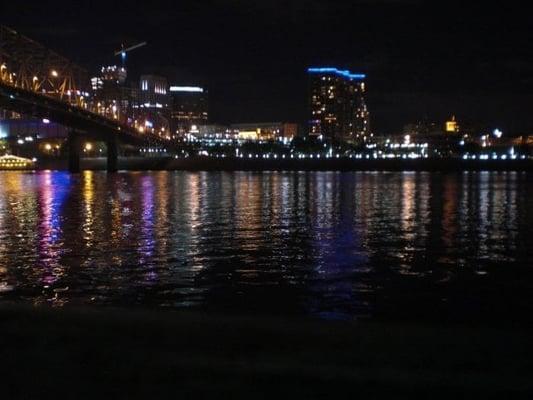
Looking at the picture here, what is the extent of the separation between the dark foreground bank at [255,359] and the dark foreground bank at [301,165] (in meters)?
167

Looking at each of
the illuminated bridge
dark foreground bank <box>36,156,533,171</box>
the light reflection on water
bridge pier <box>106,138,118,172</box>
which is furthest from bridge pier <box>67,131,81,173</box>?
the light reflection on water

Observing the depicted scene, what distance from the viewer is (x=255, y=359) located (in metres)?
6.07

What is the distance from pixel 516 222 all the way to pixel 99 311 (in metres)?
27.0

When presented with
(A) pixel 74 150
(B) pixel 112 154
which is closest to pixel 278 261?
(A) pixel 74 150

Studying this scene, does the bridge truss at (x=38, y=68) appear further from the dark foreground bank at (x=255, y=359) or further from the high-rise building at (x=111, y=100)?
the dark foreground bank at (x=255, y=359)

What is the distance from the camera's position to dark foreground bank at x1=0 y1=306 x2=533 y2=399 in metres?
5.64

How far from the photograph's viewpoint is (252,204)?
43.3 metres

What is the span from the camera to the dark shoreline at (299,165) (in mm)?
175125

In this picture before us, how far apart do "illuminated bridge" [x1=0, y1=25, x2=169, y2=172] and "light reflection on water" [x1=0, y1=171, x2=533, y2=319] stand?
79939mm

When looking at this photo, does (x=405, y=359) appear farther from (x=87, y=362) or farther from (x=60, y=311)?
(x=60, y=311)

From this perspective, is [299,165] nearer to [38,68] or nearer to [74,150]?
[74,150]

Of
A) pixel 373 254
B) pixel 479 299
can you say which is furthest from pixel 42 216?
pixel 479 299

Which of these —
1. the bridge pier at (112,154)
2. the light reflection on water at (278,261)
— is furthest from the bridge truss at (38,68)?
the light reflection on water at (278,261)

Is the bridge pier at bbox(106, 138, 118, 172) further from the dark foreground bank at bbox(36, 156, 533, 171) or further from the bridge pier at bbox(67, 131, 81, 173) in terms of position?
the dark foreground bank at bbox(36, 156, 533, 171)
